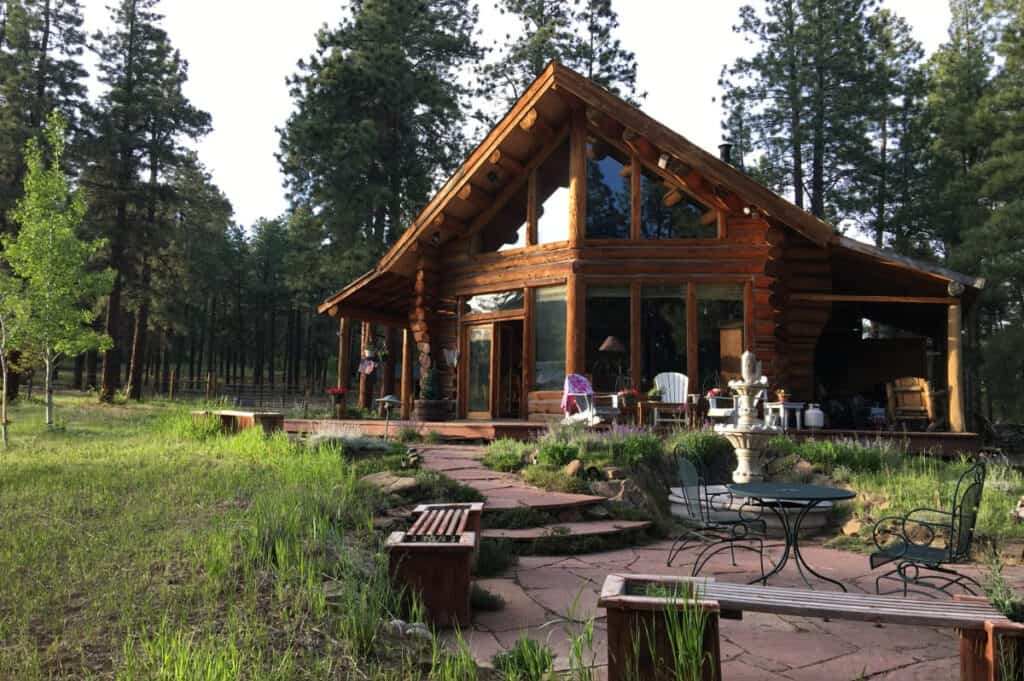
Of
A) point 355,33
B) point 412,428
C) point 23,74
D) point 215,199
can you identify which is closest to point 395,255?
point 412,428

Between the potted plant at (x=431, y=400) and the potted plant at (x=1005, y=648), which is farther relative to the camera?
the potted plant at (x=431, y=400)

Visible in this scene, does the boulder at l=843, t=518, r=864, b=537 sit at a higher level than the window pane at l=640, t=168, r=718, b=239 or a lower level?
lower

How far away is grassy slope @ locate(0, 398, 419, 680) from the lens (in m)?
2.79

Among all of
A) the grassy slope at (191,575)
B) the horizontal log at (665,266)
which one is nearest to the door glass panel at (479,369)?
the horizontal log at (665,266)

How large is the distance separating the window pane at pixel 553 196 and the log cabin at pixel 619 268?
0.09 ft

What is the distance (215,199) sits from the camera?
1474 inches

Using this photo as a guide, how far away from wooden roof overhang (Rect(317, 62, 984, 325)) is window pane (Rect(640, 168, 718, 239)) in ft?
0.80

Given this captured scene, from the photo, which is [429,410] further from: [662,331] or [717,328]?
[717,328]

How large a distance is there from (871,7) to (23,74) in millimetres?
29777

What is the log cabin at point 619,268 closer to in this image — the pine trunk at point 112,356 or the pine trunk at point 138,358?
the pine trunk at point 112,356

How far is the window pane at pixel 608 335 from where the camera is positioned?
38.0ft

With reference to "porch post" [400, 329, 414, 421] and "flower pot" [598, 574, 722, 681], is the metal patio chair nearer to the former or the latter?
"porch post" [400, 329, 414, 421]

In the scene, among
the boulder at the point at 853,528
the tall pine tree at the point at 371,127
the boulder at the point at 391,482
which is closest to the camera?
the boulder at the point at 391,482

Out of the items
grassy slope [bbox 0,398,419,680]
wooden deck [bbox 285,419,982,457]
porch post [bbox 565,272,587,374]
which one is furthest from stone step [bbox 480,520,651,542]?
porch post [bbox 565,272,587,374]
